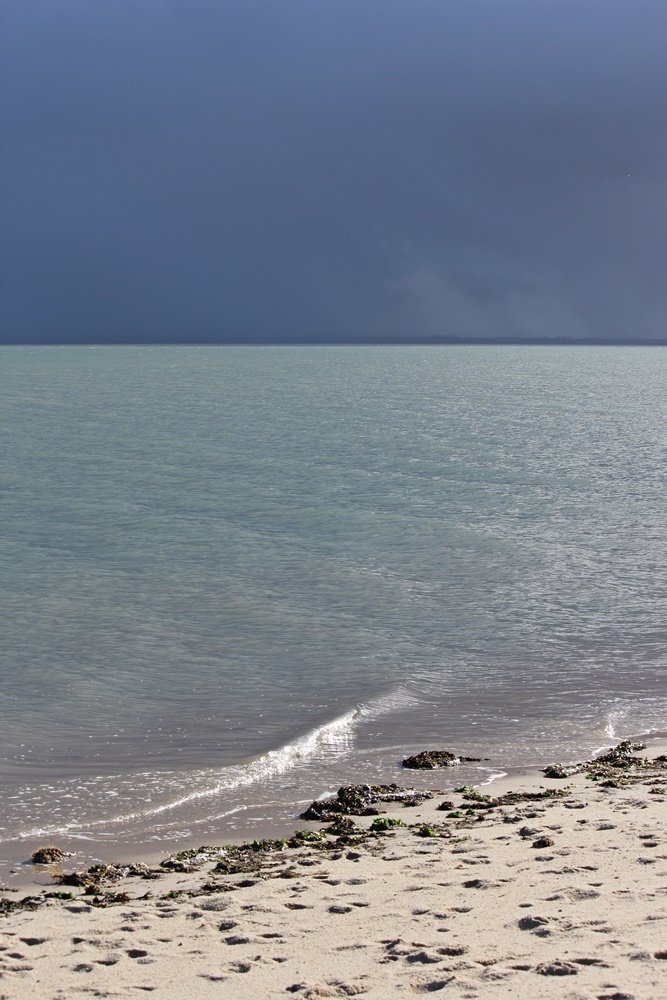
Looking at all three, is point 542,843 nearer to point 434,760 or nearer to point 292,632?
point 434,760

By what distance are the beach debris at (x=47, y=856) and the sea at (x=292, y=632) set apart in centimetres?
15

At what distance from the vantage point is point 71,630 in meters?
19.2

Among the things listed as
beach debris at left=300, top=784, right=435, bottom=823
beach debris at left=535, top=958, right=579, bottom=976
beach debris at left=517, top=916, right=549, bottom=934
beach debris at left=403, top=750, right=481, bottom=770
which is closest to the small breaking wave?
beach debris at left=403, top=750, right=481, bottom=770

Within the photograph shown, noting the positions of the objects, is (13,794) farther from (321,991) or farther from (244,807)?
(321,991)

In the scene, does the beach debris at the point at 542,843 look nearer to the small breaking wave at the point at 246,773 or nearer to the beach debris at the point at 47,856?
the small breaking wave at the point at 246,773

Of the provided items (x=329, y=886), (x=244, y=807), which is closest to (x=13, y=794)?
(x=244, y=807)

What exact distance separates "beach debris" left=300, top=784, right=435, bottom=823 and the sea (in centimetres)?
28

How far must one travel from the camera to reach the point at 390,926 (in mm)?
7953

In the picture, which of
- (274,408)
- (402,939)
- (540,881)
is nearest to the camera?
(402,939)

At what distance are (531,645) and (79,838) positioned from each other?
10.2 m

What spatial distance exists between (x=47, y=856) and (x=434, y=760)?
493cm

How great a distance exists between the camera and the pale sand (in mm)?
7027

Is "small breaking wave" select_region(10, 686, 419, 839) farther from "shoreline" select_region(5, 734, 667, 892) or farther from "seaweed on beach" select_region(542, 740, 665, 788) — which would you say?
"seaweed on beach" select_region(542, 740, 665, 788)

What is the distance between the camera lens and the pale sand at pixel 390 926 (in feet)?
23.1
